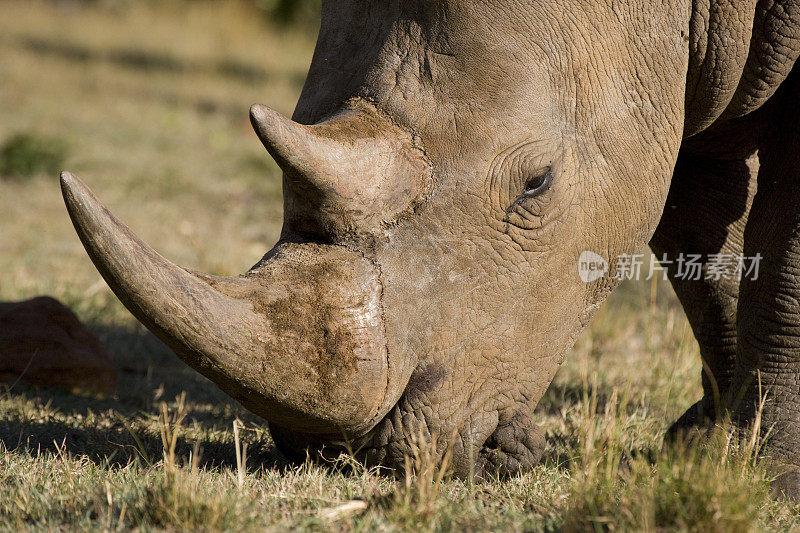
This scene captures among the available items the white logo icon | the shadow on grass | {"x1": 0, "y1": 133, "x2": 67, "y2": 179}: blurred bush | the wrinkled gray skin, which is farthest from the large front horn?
{"x1": 0, "y1": 133, "x2": 67, "y2": 179}: blurred bush

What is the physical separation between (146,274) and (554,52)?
57.0 inches

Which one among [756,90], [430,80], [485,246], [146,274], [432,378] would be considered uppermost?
[756,90]

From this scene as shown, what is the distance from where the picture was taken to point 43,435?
3.63 m

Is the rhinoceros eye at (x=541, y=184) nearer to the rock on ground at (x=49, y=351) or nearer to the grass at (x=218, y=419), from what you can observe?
the grass at (x=218, y=419)

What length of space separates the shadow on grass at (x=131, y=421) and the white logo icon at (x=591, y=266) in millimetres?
1252

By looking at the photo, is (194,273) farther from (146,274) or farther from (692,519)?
(692,519)

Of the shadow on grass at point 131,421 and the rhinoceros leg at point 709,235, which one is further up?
the rhinoceros leg at point 709,235

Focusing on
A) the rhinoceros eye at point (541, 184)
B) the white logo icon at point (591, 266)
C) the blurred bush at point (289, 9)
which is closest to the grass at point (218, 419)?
the white logo icon at point (591, 266)

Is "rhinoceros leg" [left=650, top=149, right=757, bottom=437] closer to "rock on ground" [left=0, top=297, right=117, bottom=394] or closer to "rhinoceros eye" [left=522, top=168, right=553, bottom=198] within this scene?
"rhinoceros eye" [left=522, top=168, right=553, bottom=198]

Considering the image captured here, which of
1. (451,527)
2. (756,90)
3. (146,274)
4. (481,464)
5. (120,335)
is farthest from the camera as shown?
(120,335)

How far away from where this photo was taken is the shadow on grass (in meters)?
3.46

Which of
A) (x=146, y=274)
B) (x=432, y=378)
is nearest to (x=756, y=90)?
(x=432, y=378)

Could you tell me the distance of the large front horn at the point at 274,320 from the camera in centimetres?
249

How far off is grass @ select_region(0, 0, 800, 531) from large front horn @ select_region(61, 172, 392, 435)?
0.26m
